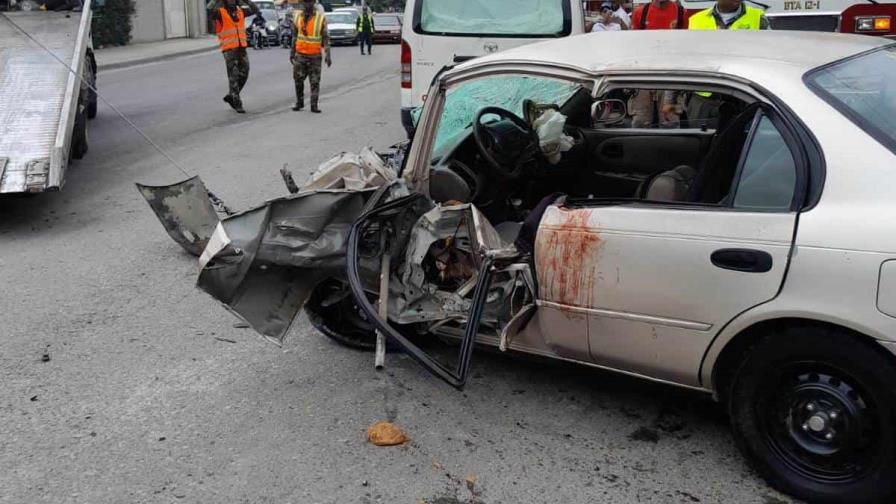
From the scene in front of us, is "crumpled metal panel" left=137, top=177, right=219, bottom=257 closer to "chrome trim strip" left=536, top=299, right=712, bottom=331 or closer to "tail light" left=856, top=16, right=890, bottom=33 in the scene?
"chrome trim strip" left=536, top=299, right=712, bottom=331

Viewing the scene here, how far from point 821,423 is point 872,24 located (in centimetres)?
721

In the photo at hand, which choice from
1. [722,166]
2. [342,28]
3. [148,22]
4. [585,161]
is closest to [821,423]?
[722,166]

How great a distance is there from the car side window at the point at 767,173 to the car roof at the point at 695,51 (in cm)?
25

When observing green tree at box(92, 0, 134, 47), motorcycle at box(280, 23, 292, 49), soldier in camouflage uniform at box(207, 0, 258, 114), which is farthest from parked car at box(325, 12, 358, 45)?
soldier in camouflage uniform at box(207, 0, 258, 114)

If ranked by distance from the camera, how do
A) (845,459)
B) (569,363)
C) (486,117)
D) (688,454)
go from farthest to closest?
(486,117)
(569,363)
(688,454)
(845,459)

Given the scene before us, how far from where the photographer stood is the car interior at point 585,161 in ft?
12.5

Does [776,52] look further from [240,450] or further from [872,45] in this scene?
[240,450]

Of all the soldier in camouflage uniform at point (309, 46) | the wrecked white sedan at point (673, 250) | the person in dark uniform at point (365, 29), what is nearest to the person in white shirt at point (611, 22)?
the soldier in camouflage uniform at point (309, 46)

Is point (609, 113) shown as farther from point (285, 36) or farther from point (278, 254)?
point (285, 36)

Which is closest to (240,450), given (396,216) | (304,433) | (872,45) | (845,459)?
(304,433)

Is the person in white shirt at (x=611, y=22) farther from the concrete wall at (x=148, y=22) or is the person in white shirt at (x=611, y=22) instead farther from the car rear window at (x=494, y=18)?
the concrete wall at (x=148, y=22)

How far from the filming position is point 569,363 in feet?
12.7

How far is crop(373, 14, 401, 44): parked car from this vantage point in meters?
36.3

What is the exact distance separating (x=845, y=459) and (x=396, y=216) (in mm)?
2120
